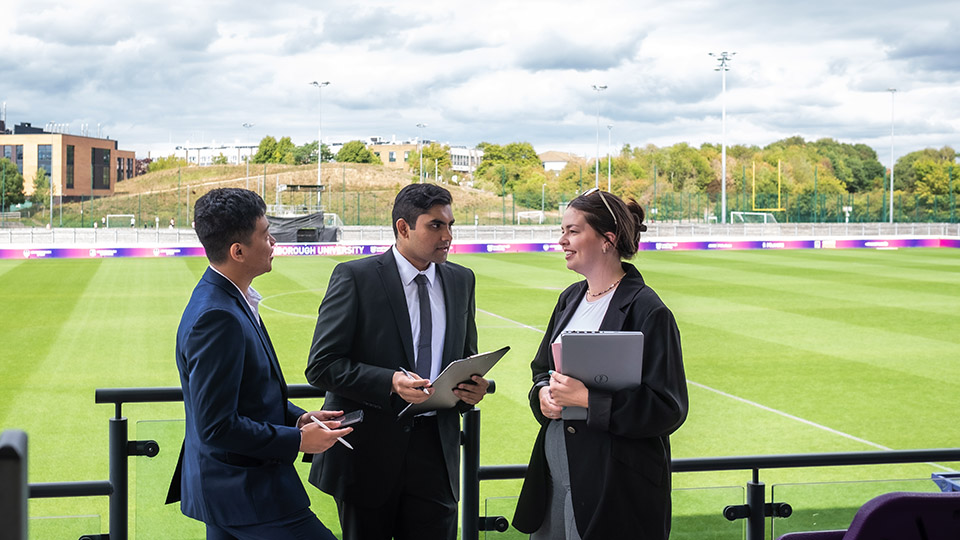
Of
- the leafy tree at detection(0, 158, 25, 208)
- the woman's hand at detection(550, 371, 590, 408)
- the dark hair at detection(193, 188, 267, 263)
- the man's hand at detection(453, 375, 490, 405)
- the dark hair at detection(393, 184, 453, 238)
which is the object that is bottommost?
the man's hand at detection(453, 375, 490, 405)

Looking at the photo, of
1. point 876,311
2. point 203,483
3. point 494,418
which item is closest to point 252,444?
point 203,483

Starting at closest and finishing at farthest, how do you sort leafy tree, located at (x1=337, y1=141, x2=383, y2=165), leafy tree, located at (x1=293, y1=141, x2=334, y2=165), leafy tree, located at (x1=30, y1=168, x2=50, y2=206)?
leafy tree, located at (x1=30, y1=168, x2=50, y2=206) → leafy tree, located at (x1=337, y1=141, x2=383, y2=165) → leafy tree, located at (x1=293, y1=141, x2=334, y2=165)

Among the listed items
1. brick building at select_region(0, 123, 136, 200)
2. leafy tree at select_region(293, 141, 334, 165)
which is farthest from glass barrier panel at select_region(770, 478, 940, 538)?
leafy tree at select_region(293, 141, 334, 165)

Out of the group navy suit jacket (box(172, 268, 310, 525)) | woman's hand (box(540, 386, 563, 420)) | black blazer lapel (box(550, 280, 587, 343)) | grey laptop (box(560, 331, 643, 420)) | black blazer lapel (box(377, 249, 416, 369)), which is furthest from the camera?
black blazer lapel (box(377, 249, 416, 369))

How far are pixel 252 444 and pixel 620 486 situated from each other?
1.16 m

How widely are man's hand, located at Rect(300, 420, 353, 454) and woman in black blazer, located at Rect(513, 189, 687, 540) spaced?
700 mm

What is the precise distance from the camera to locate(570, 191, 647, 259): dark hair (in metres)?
3.37

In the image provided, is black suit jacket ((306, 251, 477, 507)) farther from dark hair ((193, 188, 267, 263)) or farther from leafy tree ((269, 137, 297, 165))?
leafy tree ((269, 137, 297, 165))

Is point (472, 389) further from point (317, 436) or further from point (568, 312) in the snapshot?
point (317, 436)

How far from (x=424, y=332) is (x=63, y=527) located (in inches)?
61.7

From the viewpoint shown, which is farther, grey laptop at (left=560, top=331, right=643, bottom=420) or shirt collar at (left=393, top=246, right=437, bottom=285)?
shirt collar at (left=393, top=246, right=437, bottom=285)

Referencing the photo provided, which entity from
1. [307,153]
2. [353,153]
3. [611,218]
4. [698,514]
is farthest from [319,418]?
[307,153]

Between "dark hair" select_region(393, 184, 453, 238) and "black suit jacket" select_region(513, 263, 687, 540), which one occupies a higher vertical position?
"dark hair" select_region(393, 184, 453, 238)

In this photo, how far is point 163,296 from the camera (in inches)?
864
